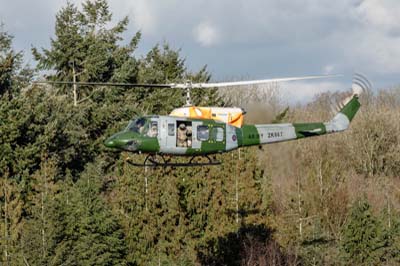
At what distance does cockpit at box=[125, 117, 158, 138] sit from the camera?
63.6 ft

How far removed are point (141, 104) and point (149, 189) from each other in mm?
7991

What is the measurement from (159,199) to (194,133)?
21201 millimetres

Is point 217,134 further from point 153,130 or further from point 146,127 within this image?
point 146,127

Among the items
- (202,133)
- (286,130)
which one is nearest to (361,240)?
(286,130)

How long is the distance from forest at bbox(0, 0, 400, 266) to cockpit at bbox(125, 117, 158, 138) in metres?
15.6

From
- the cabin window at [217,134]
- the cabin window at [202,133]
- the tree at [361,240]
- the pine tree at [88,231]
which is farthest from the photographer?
the tree at [361,240]

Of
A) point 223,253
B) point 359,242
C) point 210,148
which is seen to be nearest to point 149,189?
point 223,253

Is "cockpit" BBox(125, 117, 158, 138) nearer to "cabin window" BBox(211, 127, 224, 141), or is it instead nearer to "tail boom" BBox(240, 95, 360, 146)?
"cabin window" BBox(211, 127, 224, 141)

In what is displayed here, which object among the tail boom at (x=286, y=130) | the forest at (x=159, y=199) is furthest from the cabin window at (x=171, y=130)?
the forest at (x=159, y=199)

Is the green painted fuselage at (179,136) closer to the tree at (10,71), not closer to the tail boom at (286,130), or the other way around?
the tail boom at (286,130)

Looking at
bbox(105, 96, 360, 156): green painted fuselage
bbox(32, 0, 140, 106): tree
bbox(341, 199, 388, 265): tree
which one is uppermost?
bbox(32, 0, 140, 106): tree

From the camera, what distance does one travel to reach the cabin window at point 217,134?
2006 centimetres

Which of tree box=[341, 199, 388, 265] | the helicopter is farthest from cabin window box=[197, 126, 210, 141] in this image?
tree box=[341, 199, 388, 265]

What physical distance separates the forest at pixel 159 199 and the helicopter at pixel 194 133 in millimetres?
12970
